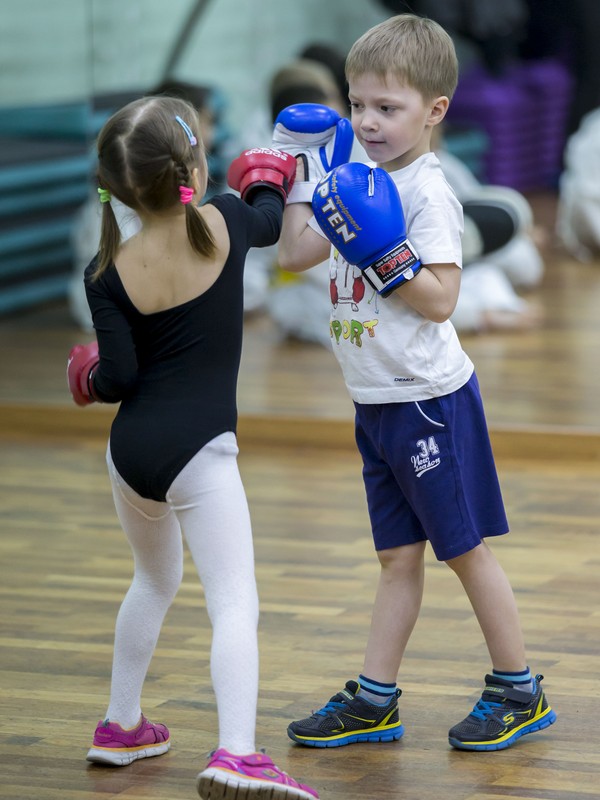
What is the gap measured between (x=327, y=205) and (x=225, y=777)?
0.87 meters

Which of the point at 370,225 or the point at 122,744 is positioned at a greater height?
the point at 370,225

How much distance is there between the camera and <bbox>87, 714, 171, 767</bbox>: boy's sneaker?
2242mm

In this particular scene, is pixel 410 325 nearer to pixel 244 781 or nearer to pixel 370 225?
pixel 370 225

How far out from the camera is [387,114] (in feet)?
7.29

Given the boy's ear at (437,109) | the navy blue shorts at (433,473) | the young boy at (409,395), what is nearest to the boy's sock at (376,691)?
the young boy at (409,395)

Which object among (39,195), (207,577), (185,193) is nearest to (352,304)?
(185,193)

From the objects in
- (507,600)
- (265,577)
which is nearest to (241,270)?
(507,600)

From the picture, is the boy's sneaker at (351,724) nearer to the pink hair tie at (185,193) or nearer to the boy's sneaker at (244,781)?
the boy's sneaker at (244,781)

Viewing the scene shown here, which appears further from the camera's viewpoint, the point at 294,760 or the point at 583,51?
the point at 583,51

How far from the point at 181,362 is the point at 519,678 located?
2.54 ft

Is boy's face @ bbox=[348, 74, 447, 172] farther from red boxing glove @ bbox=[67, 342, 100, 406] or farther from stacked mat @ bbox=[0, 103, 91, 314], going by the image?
stacked mat @ bbox=[0, 103, 91, 314]

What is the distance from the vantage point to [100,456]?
4387 millimetres

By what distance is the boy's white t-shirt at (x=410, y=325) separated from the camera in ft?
7.33

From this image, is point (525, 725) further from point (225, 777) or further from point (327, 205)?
point (327, 205)
